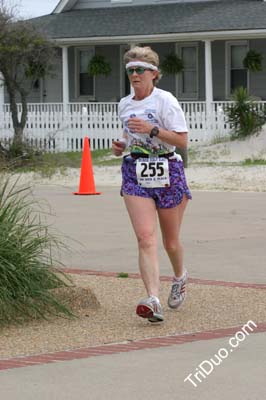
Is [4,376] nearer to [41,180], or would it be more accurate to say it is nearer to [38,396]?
[38,396]

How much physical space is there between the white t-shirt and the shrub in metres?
19.6

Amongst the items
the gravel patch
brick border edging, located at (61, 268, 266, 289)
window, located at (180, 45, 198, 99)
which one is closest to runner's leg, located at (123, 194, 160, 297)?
the gravel patch

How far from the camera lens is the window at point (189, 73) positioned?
34062 mm

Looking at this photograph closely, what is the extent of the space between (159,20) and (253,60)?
10.7 ft

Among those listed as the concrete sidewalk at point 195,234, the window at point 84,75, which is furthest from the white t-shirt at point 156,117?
the window at point 84,75

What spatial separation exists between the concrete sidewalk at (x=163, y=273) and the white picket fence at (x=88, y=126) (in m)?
8.80

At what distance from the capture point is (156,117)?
8.02 metres

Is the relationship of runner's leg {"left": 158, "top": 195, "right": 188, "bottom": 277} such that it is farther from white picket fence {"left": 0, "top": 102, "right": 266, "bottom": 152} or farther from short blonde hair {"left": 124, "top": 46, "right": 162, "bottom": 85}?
white picket fence {"left": 0, "top": 102, "right": 266, "bottom": 152}

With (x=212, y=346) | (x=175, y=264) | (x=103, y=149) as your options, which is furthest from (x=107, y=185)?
(x=212, y=346)

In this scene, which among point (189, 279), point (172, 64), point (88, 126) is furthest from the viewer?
point (172, 64)

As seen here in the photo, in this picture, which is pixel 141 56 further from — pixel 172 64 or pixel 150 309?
pixel 172 64

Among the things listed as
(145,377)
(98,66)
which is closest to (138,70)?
(145,377)

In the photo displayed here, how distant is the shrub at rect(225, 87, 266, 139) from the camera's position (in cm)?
2750

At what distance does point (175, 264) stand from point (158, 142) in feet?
3.46
